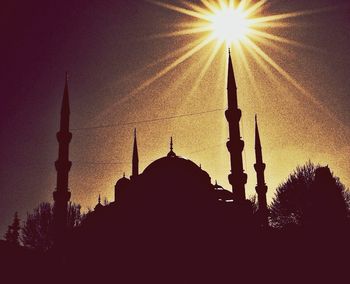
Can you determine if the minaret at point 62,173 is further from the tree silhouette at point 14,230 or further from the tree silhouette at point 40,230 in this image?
the tree silhouette at point 14,230

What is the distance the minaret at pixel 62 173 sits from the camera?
72.3ft

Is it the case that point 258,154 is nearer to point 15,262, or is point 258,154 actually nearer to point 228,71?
point 228,71

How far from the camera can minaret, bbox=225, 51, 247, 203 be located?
64.7 ft

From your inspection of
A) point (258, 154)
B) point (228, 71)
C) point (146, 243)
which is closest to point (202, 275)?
point (146, 243)

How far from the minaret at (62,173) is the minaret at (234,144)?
905 centimetres

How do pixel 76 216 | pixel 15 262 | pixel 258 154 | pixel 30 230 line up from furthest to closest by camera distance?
pixel 76 216
pixel 30 230
pixel 258 154
pixel 15 262

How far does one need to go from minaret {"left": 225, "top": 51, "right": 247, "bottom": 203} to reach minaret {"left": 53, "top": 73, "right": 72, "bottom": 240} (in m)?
9.05

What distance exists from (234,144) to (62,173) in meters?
9.65

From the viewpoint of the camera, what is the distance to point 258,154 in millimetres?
27578

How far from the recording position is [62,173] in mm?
22797

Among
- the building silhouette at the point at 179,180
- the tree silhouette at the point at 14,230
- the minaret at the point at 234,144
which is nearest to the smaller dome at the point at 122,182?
the building silhouette at the point at 179,180

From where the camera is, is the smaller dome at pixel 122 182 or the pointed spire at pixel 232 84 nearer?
the pointed spire at pixel 232 84

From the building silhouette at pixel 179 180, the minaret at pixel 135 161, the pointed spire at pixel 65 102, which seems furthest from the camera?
the minaret at pixel 135 161

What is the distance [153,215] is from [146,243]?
144 centimetres
